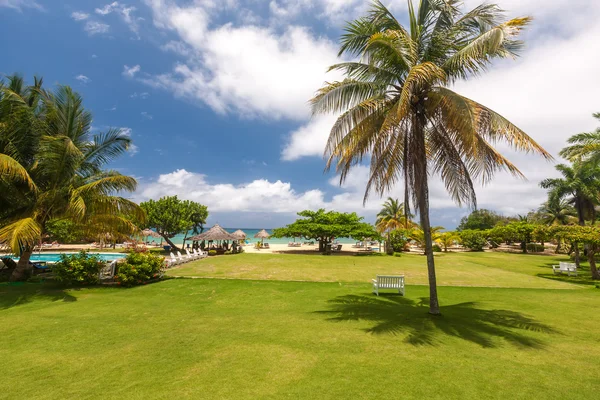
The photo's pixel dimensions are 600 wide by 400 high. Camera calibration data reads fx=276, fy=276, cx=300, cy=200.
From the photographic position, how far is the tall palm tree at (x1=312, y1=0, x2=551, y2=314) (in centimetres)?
677

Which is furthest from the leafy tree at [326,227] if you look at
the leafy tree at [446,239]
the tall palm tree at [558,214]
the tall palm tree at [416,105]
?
the tall palm tree at [558,214]

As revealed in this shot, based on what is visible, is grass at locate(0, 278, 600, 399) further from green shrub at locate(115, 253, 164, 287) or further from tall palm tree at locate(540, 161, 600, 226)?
tall palm tree at locate(540, 161, 600, 226)

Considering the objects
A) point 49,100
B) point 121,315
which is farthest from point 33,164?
point 121,315

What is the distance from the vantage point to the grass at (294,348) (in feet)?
13.1

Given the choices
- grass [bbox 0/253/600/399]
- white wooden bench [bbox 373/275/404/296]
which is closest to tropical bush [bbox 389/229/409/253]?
grass [bbox 0/253/600/399]

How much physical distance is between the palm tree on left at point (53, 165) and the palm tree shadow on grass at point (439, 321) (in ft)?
33.1

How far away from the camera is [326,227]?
28609mm

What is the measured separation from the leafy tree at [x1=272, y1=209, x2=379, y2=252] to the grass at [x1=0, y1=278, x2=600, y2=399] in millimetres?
18842

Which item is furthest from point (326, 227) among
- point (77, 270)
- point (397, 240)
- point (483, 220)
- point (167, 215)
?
point (483, 220)

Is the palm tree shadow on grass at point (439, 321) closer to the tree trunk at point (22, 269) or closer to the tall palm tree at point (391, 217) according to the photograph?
the tree trunk at point (22, 269)

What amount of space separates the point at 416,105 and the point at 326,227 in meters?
21.8

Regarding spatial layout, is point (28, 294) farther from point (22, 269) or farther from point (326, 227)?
point (326, 227)

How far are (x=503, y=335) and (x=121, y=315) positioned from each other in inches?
380

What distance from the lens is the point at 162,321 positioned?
283 inches
